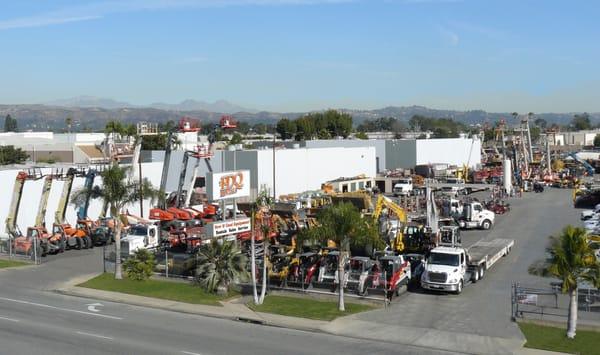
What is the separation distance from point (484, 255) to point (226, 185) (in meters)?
14.9

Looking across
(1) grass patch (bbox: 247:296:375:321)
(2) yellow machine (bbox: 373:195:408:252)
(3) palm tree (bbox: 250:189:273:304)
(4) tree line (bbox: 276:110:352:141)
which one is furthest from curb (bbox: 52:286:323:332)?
(4) tree line (bbox: 276:110:352:141)

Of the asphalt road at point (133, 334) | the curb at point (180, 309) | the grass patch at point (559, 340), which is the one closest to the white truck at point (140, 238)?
the curb at point (180, 309)

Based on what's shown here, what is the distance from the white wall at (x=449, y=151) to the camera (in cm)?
10794

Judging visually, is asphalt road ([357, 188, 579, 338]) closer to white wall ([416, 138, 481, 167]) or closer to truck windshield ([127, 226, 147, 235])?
truck windshield ([127, 226, 147, 235])

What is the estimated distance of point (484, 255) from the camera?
115 ft

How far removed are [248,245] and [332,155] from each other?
45.5 metres

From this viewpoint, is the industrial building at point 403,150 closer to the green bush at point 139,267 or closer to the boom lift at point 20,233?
the boom lift at point 20,233

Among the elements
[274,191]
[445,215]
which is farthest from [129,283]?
[274,191]

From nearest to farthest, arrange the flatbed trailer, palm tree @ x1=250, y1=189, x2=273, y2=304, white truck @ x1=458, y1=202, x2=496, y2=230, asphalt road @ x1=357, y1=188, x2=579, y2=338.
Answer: asphalt road @ x1=357, y1=188, x2=579, y2=338
palm tree @ x1=250, y1=189, x2=273, y2=304
the flatbed trailer
white truck @ x1=458, y1=202, x2=496, y2=230

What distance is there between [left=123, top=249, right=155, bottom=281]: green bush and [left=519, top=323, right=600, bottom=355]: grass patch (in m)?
18.9

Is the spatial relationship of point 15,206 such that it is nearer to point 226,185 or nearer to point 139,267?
point 139,267

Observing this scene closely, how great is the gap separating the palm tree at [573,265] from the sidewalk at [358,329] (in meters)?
2.36

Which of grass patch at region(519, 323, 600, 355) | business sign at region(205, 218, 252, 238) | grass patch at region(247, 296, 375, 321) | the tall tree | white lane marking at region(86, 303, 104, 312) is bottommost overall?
white lane marking at region(86, 303, 104, 312)

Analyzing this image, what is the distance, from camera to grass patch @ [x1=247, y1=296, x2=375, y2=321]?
1085 inches
